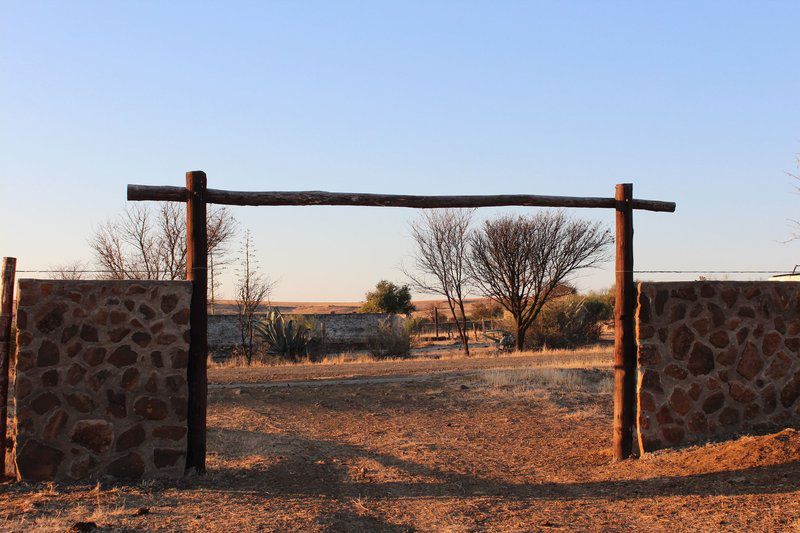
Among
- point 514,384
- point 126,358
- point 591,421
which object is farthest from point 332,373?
point 126,358

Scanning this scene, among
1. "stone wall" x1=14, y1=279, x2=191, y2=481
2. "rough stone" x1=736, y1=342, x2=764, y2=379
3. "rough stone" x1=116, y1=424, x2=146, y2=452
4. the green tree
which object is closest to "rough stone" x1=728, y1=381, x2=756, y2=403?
"rough stone" x1=736, y1=342, x2=764, y2=379

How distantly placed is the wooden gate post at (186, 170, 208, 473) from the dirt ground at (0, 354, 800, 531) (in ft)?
1.26

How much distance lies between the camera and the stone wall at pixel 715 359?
28.7ft

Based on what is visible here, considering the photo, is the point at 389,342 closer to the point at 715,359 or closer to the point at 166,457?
the point at 715,359

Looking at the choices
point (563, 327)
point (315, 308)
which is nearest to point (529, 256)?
point (563, 327)

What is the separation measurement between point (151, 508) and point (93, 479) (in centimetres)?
123

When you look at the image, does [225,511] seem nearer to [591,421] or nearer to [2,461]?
[2,461]

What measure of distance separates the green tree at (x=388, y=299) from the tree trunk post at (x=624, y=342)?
43.2m

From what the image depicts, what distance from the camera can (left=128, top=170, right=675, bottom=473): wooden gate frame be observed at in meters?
8.10

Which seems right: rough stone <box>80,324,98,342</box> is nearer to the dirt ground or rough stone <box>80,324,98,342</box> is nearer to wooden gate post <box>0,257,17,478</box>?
wooden gate post <box>0,257,17,478</box>

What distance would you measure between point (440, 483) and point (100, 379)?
3669mm

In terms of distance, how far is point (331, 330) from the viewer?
30.8 metres

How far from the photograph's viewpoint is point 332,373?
19562 millimetres

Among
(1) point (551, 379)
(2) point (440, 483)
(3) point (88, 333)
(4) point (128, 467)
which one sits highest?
(3) point (88, 333)
